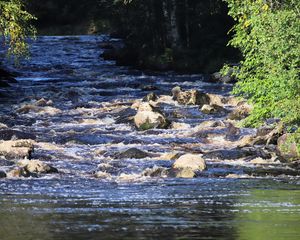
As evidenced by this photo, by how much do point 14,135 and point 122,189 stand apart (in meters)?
10.2

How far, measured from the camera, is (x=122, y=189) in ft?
61.9

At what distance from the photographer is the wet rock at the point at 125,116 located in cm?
3222

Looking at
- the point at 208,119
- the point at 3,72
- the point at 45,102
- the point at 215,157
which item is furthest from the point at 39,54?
the point at 215,157

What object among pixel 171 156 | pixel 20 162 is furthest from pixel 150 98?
pixel 20 162

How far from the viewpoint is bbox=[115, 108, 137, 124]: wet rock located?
3222cm

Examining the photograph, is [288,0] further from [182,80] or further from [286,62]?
[182,80]

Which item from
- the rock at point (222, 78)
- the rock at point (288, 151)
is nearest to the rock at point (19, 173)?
the rock at point (288, 151)

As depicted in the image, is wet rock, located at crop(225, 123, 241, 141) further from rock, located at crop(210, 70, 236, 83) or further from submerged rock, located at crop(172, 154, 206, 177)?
rock, located at crop(210, 70, 236, 83)

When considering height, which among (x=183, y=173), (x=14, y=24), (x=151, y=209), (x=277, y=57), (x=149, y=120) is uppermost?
(x=14, y=24)

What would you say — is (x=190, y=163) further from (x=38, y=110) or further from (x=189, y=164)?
(x=38, y=110)

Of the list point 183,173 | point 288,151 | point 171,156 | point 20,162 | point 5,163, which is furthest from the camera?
point 171,156

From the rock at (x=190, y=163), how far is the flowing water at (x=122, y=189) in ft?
0.98

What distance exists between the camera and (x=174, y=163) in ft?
72.9

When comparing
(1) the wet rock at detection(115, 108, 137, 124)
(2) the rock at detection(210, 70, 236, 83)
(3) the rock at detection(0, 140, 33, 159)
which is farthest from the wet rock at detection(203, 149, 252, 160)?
(2) the rock at detection(210, 70, 236, 83)
